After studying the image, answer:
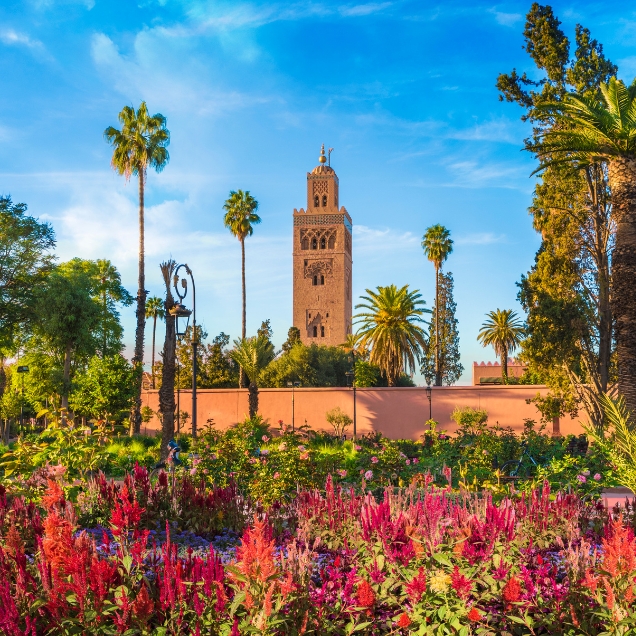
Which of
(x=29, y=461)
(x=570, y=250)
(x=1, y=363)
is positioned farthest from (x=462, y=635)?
(x=1, y=363)

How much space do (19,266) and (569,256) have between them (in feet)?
81.7

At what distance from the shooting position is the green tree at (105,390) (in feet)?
84.4

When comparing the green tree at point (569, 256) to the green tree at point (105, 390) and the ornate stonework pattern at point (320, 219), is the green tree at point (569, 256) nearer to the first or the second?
the green tree at point (105, 390)

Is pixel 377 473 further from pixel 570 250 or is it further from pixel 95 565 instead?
pixel 570 250

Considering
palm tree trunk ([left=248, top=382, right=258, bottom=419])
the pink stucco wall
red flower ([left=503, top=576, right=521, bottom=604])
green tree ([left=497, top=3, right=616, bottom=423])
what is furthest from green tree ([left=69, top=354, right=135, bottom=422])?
red flower ([left=503, top=576, right=521, bottom=604])

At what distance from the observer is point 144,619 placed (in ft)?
9.00

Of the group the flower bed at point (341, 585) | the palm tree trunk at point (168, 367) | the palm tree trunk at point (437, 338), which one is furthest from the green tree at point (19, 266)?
the flower bed at point (341, 585)

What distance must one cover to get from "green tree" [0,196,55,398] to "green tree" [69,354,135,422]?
22.2 ft

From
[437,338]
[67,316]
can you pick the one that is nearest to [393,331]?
[437,338]

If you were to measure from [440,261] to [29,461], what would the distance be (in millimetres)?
38886

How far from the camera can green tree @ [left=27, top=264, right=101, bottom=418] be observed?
1200 inches

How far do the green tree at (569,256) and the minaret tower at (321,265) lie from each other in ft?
155

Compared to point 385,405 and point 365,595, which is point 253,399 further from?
point 365,595

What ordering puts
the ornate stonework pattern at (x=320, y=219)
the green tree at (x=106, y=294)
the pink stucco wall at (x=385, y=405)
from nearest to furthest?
the pink stucco wall at (x=385, y=405)
the green tree at (x=106, y=294)
the ornate stonework pattern at (x=320, y=219)
